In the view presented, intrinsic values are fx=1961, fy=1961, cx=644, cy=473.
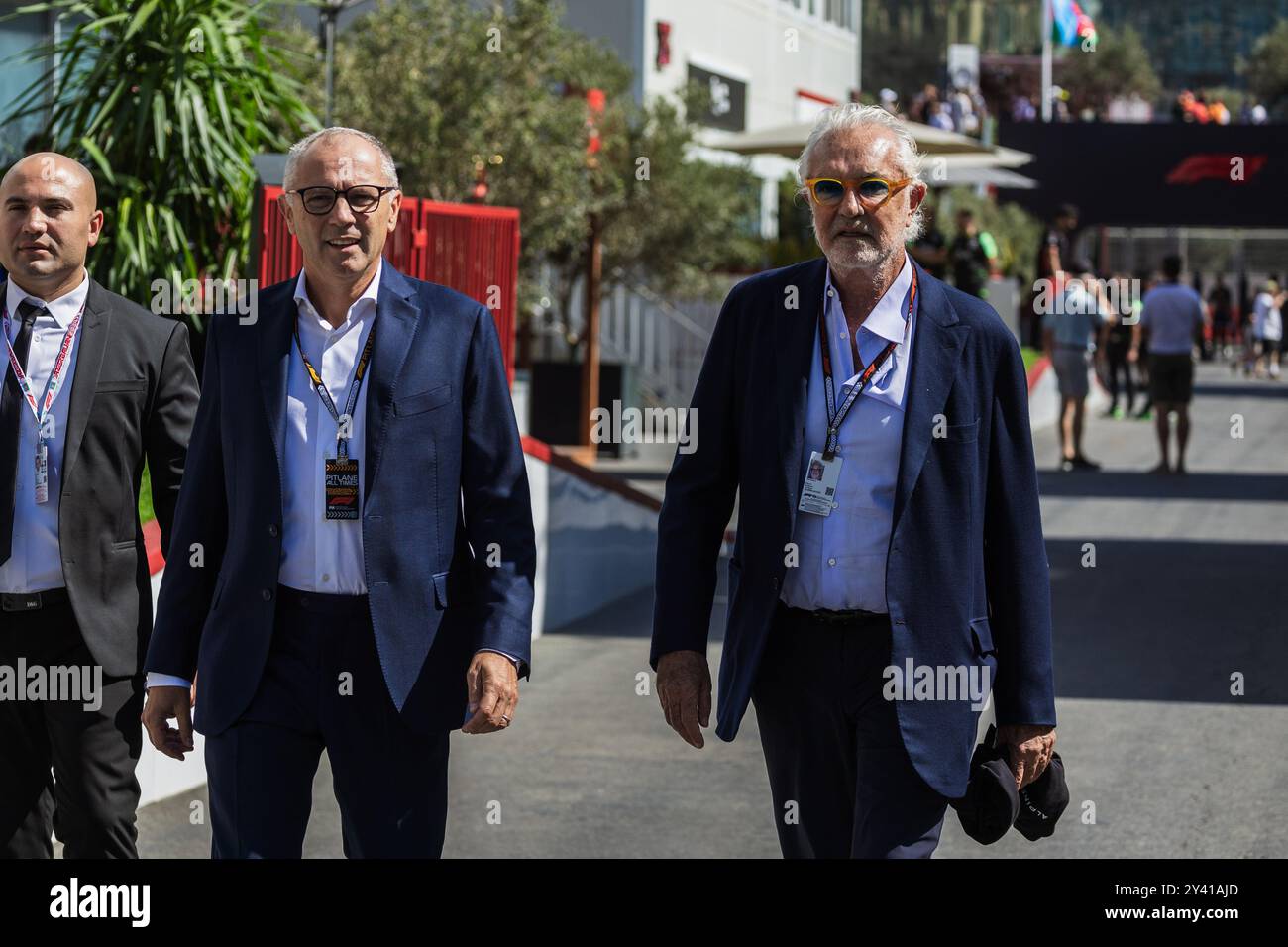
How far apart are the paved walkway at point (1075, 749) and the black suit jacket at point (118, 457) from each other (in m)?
2.02

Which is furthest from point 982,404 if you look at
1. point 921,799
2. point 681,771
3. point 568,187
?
point 568,187

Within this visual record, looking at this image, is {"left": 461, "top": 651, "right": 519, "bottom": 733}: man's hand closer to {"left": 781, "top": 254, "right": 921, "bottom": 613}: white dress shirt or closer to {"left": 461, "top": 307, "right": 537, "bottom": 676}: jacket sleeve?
{"left": 461, "top": 307, "right": 537, "bottom": 676}: jacket sleeve

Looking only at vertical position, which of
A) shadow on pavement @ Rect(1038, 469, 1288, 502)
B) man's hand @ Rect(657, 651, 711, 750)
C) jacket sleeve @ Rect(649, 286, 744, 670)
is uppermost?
jacket sleeve @ Rect(649, 286, 744, 670)

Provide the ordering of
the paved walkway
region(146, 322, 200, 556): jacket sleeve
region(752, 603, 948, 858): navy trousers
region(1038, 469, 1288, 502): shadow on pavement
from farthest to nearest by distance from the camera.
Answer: region(1038, 469, 1288, 502): shadow on pavement
the paved walkway
region(146, 322, 200, 556): jacket sleeve
region(752, 603, 948, 858): navy trousers

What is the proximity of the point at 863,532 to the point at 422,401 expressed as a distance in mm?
933

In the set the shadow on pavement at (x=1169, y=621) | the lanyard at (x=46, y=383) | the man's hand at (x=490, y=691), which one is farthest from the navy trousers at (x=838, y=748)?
the shadow on pavement at (x=1169, y=621)

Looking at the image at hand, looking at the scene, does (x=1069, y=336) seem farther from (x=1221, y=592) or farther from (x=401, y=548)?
(x=401, y=548)

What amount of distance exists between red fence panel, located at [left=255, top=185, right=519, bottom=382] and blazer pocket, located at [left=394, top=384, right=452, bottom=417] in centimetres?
493

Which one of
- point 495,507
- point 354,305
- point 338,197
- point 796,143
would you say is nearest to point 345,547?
point 495,507

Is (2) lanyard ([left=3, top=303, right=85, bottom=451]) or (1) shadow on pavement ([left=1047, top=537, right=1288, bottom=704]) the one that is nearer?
(2) lanyard ([left=3, top=303, right=85, bottom=451])

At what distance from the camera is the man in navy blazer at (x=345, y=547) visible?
389 centimetres

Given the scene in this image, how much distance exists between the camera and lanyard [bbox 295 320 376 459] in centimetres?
395

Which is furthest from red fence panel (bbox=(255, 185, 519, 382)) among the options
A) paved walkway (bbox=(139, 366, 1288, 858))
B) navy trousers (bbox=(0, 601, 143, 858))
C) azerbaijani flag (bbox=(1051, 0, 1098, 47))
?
Result: azerbaijani flag (bbox=(1051, 0, 1098, 47))

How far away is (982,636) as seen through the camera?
3.96 m
